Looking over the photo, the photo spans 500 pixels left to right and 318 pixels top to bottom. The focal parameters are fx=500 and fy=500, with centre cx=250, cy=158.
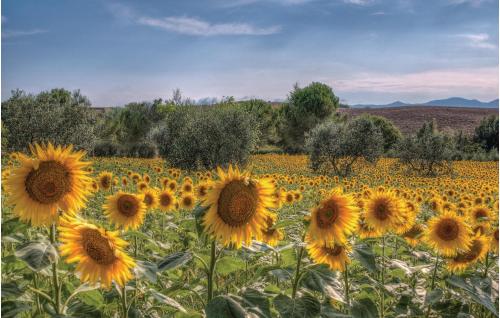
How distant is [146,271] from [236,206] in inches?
18.0

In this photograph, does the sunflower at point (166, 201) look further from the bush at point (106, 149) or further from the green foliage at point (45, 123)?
the bush at point (106, 149)

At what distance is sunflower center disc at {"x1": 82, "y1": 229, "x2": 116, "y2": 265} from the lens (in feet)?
6.44

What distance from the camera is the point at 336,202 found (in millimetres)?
2590

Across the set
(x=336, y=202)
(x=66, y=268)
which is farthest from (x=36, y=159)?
(x=336, y=202)

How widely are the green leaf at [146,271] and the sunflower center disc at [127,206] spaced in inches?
68.1

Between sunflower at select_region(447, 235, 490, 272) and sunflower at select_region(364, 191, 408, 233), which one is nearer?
sunflower at select_region(447, 235, 490, 272)

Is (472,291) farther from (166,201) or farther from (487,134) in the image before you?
(487,134)

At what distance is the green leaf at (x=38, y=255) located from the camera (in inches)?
70.4

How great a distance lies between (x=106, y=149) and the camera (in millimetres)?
36094

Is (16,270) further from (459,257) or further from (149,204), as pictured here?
(459,257)

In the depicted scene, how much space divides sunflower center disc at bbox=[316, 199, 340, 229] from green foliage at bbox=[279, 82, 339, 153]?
4441 cm

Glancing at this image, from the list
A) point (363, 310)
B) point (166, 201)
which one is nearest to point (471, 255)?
point (363, 310)

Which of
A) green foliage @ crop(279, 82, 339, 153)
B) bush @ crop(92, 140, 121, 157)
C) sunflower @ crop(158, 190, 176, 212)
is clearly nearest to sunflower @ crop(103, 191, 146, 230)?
sunflower @ crop(158, 190, 176, 212)

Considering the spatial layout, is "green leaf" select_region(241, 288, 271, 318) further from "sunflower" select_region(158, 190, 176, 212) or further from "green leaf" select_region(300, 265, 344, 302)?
"sunflower" select_region(158, 190, 176, 212)
